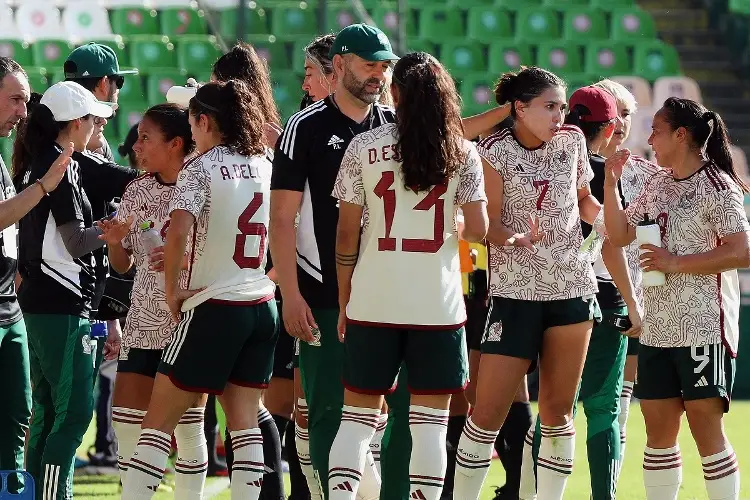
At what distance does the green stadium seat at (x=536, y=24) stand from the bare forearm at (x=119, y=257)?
10.1 m

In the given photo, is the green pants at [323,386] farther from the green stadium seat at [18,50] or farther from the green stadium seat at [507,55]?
the green stadium seat at [18,50]

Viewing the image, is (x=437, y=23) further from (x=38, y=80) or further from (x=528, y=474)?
(x=528, y=474)

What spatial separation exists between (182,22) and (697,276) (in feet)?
34.1

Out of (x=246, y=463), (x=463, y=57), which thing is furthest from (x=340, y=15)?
(x=246, y=463)

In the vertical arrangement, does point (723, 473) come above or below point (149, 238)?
below

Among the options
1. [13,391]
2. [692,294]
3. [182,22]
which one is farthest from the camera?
[182,22]

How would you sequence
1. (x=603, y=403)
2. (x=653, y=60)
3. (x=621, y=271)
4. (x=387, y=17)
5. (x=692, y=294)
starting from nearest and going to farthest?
(x=692, y=294), (x=621, y=271), (x=603, y=403), (x=387, y=17), (x=653, y=60)

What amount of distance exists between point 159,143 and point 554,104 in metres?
1.67

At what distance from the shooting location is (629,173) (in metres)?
6.28

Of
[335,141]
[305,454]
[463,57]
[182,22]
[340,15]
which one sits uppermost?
[340,15]

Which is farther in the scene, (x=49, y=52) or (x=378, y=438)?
(x=49, y=52)

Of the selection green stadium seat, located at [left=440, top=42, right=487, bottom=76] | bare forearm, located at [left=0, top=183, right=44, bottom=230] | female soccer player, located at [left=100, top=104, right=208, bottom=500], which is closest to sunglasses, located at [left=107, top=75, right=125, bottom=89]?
female soccer player, located at [left=100, top=104, right=208, bottom=500]

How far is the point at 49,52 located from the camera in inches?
559

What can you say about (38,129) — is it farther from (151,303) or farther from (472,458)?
(472,458)
